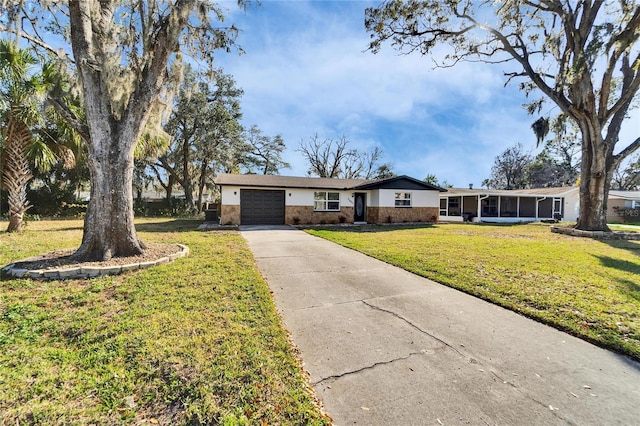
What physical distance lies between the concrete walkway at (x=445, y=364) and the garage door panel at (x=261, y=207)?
11515 mm

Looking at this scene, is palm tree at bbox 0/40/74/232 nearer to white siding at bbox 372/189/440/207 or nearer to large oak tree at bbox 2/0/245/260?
large oak tree at bbox 2/0/245/260

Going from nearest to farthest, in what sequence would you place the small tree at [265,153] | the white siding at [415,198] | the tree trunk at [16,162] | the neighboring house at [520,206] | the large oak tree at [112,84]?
the large oak tree at [112,84], the tree trunk at [16,162], the white siding at [415,198], the neighboring house at [520,206], the small tree at [265,153]

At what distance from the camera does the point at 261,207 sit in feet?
52.0

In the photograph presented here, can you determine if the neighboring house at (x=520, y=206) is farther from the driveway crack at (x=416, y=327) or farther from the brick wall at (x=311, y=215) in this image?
the driveway crack at (x=416, y=327)

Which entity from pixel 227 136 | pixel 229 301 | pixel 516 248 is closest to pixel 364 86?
pixel 516 248

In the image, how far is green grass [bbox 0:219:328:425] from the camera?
6.57ft

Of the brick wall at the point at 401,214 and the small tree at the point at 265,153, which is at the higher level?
the small tree at the point at 265,153

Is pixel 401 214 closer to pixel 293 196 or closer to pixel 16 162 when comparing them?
pixel 293 196

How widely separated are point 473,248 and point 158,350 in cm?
870

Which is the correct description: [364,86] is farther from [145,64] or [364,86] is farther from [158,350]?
[158,350]

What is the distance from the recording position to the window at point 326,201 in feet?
55.4

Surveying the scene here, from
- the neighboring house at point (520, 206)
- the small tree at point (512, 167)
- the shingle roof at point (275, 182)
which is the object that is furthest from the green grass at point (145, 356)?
the small tree at point (512, 167)

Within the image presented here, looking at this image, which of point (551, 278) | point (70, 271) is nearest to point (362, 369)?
point (551, 278)

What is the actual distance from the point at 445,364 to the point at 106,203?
6639mm
